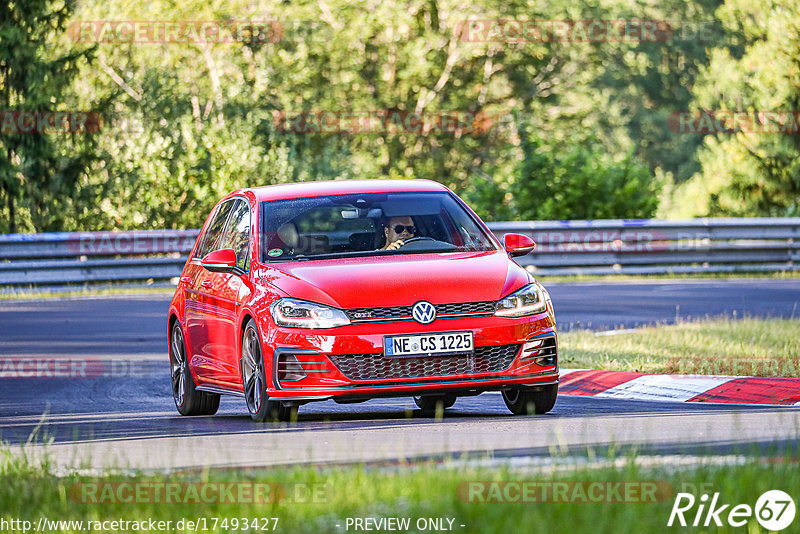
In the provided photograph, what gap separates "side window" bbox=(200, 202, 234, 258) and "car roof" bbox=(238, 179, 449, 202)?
25.0 inches

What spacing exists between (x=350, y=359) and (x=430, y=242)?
145 cm

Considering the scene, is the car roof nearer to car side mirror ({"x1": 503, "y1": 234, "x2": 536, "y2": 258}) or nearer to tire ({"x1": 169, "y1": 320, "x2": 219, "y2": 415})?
car side mirror ({"x1": 503, "y1": 234, "x2": 536, "y2": 258})

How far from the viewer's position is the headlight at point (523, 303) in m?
9.72

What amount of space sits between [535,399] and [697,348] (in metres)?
4.64

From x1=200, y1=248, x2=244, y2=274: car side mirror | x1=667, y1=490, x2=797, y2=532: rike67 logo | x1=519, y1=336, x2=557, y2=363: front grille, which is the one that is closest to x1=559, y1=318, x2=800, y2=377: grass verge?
x1=519, y1=336, x2=557, y2=363: front grille

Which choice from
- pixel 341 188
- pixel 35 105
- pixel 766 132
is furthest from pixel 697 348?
pixel 766 132

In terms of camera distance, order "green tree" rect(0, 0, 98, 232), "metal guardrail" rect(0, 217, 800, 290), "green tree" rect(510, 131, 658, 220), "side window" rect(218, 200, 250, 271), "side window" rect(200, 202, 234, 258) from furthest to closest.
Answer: "green tree" rect(510, 131, 658, 220) < "green tree" rect(0, 0, 98, 232) < "metal guardrail" rect(0, 217, 800, 290) < "side window" rect(200, 202, 234, 258) < "side window" rect(218, 200, 250, 271)

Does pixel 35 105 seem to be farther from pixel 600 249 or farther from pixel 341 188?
pixel 341 188

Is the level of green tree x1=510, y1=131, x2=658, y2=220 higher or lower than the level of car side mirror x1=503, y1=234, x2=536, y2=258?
lower

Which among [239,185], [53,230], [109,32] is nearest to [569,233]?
[239,185]

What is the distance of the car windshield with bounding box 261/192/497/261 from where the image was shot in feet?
34.6

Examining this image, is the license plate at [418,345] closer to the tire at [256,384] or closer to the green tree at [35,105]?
the tire at [256,384]

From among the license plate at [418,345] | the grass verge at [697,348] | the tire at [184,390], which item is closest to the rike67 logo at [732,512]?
the license plate at [418,345]

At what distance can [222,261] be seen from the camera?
10594 mm
